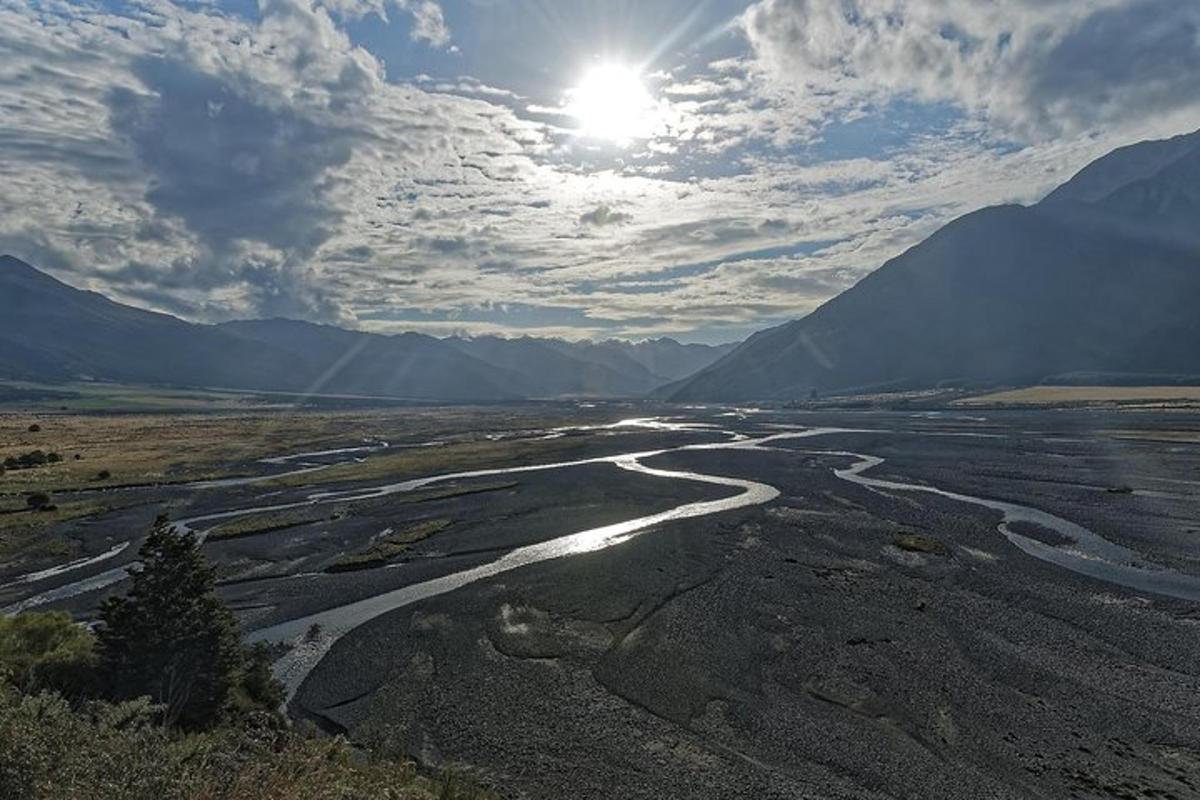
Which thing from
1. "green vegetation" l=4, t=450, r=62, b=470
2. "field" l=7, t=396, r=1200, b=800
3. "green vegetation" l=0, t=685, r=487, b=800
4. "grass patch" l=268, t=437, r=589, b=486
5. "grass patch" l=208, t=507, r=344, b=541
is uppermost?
"green vegetation" l=0, t=685, r=487, b=800

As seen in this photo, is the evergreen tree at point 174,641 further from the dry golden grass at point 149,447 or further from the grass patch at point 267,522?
the dry golden grass at point 149,447

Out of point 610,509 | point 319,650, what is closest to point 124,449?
point 610,509

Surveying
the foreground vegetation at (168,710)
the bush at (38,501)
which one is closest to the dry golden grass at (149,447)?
the bush at (38,501)

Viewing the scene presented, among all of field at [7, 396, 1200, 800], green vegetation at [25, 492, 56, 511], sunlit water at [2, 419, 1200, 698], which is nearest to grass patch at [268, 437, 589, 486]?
field at [7, 396, 1200, 800]

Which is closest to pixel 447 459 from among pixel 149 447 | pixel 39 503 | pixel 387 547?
pixel 39 503

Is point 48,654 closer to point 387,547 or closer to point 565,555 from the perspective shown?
point 387,547

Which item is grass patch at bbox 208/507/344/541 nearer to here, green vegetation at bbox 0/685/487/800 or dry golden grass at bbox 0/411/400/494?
dry golden grass at bbox 0/411/400/494
